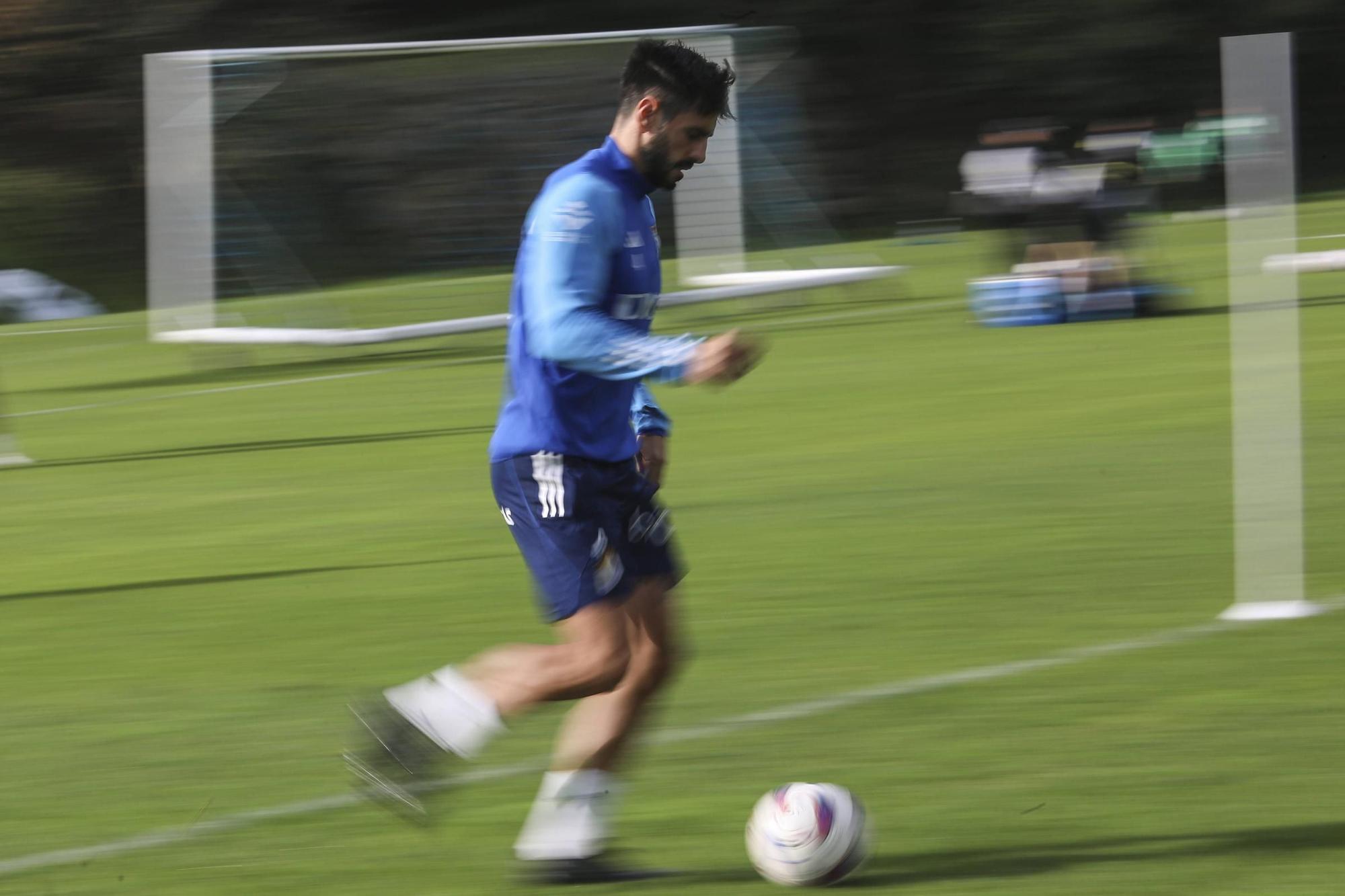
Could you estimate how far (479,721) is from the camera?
15.3 feet

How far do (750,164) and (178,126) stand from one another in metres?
5.97

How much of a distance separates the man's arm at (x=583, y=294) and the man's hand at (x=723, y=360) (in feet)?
0.08

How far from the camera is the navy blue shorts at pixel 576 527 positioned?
15.3 ft

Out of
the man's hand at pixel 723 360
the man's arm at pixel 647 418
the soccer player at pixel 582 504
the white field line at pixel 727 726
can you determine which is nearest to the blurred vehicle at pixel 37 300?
the white field line at pixel 727 726

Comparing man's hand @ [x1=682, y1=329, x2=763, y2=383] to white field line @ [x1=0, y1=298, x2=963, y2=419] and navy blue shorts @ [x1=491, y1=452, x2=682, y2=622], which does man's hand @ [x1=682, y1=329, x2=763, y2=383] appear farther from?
white field line @ [x1=0, y1=298, x2=963, y2=419]

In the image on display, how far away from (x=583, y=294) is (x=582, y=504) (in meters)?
0.48

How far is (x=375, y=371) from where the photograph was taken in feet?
58.4

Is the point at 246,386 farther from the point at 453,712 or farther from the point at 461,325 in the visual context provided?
the point at 453,712

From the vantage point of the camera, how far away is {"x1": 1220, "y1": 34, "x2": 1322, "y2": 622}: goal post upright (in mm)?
6902

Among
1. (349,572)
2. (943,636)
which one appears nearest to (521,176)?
(349,572)

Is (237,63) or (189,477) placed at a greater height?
(237,63)

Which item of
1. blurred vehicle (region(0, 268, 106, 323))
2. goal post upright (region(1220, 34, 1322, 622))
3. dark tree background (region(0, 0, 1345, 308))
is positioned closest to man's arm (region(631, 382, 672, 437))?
goal post upright (region(1220, 34, 1322, 622))

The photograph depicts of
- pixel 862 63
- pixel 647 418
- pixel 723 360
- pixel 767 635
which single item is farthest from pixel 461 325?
pixel 862 63

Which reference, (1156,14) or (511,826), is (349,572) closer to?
(511,826)
